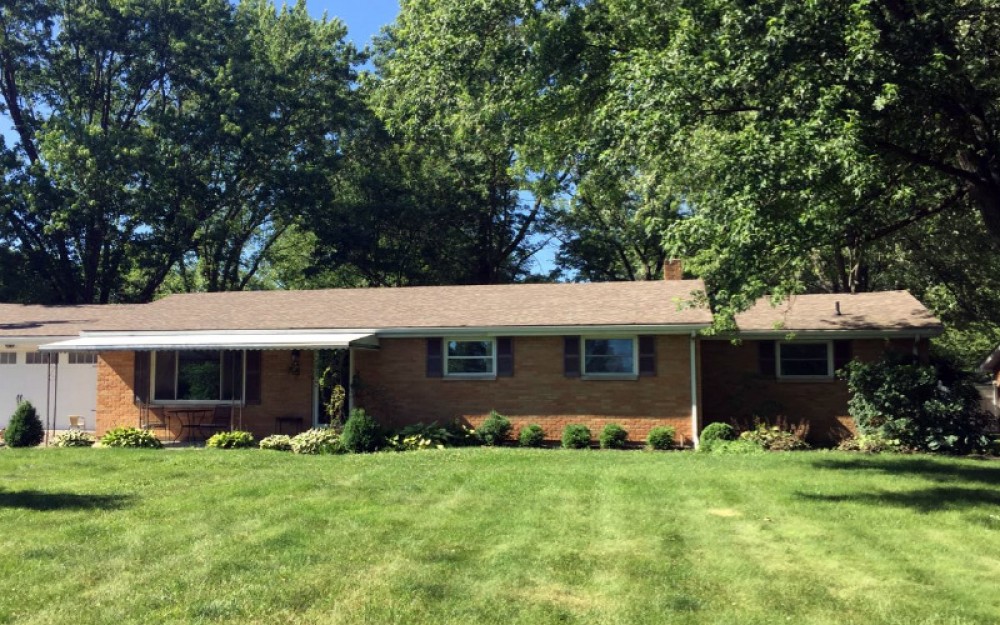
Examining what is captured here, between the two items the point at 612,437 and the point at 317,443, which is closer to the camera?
the point at 317,443

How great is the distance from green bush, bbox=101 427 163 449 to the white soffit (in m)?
1.91

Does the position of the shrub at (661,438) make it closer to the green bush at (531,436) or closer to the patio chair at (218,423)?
the green bush at (531,436)

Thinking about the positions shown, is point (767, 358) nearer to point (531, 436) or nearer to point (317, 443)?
point (531, 436)

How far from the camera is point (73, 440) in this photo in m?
18.0

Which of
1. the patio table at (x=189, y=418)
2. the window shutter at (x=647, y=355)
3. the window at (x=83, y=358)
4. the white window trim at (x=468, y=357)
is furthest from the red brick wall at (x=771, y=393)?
the window at (x=83, y=358)

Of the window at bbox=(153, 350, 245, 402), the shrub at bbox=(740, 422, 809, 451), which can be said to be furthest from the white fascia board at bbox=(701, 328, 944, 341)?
the window at bbox=(153, 350, 245, 402)

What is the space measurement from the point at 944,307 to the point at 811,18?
26.5 meters

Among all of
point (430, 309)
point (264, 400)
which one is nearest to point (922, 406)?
point (430, 309)

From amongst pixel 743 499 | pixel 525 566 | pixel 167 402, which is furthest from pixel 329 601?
pixel 167 402

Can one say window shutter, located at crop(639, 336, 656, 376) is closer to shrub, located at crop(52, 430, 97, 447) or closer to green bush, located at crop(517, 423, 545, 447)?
green bush, located at crop(517, 423, 545, 447)

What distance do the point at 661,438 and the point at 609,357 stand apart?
222cm

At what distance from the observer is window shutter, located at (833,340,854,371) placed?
18.7 m

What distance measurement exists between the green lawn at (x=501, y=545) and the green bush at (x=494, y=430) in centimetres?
391

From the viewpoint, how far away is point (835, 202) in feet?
36.9
